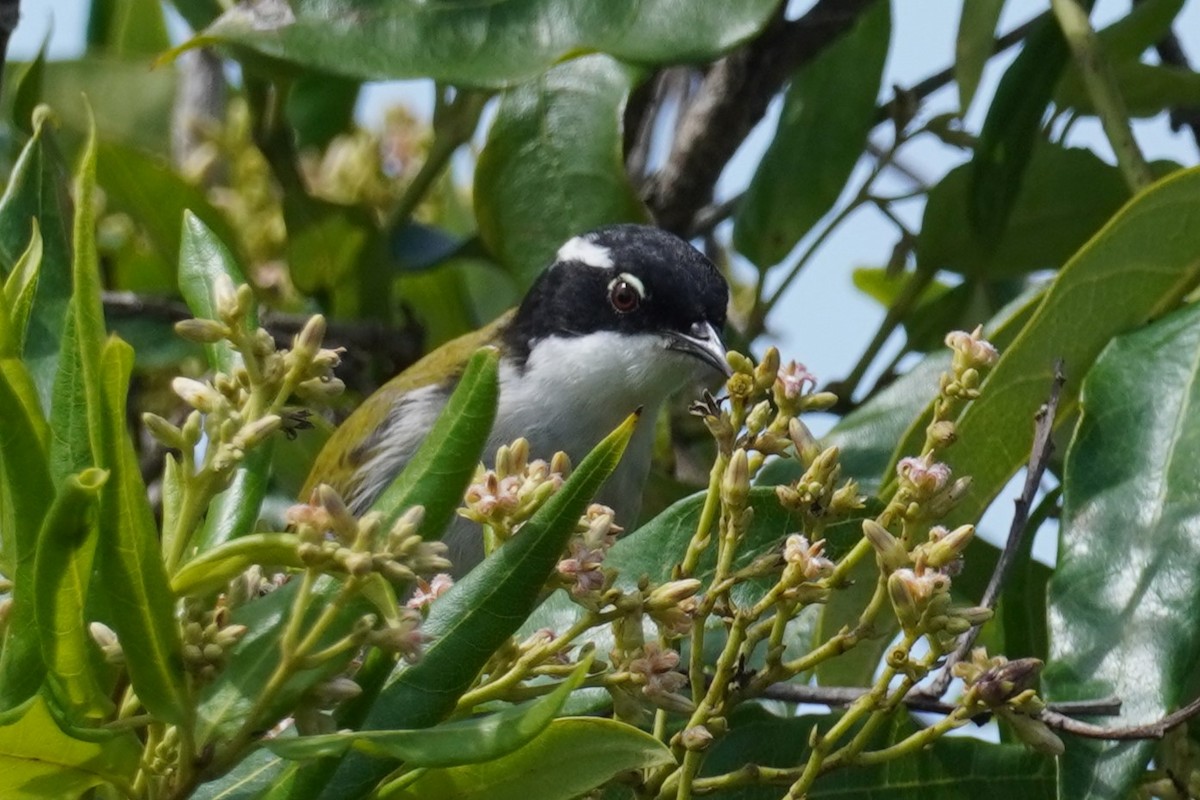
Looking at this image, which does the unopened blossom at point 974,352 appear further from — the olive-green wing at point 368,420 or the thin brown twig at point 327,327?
the olive-green wing at point 368,420

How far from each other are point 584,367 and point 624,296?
0.23 meters

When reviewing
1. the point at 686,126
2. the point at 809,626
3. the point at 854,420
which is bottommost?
the point at 809,626

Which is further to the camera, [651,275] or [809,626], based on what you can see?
[651,275]

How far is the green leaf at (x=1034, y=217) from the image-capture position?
408 cm

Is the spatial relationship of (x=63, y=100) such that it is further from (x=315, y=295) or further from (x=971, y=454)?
(x=971, y=454)

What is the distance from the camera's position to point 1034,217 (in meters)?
4.16

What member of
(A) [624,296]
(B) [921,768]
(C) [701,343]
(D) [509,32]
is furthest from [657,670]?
(A) [624,296]

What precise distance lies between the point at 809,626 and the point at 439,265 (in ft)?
5.45

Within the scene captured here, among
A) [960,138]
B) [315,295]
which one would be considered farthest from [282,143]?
[960,138]

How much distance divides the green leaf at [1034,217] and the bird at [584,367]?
0.60 meters

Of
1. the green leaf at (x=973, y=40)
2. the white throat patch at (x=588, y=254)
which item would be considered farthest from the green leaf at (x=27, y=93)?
the green leaf at (x=973, y=40)

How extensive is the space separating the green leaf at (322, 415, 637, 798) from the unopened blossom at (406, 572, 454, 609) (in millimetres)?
37

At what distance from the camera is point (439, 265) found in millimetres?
4512

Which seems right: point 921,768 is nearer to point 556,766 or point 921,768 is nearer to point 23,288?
point 556,766
